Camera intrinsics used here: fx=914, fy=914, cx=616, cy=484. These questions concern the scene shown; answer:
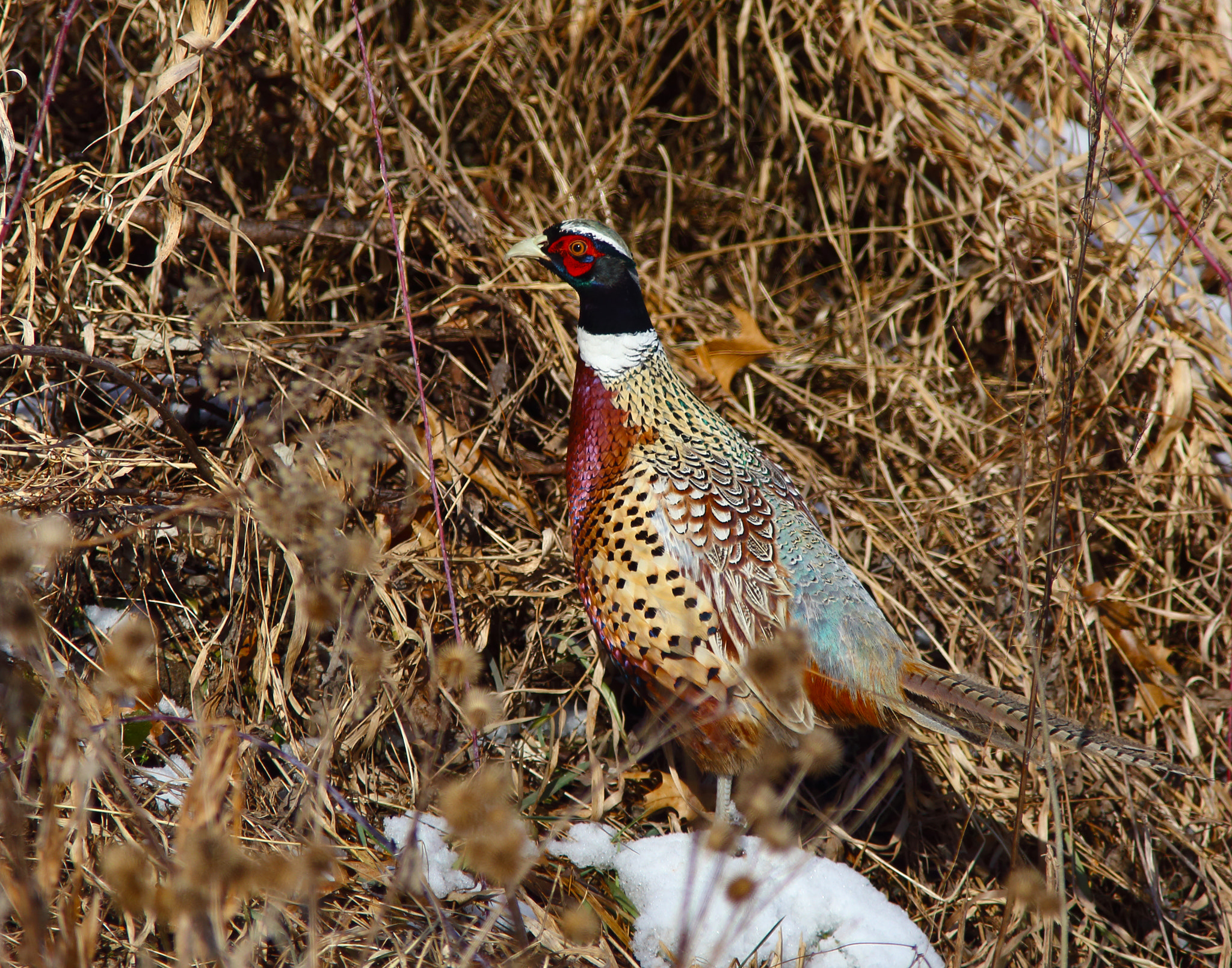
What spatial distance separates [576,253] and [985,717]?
175cm

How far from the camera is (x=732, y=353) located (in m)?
3.47

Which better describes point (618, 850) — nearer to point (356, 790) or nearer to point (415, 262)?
point (356, 790)

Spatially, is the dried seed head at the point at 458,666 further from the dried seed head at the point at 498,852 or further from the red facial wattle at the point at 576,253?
the red facial wattle at the point at 576,253

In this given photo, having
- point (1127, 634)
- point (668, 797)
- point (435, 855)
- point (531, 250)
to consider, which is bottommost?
point (668, 797)

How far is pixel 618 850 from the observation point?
2523 mm

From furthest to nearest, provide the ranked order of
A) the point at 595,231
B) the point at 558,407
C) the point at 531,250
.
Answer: the point at 558,407 < the point at 531,250 < the point at 595,231

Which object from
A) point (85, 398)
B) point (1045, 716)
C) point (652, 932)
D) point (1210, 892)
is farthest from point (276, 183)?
point (1210, 892)

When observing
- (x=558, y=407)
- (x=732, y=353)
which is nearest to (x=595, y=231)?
(x=558, y=407)

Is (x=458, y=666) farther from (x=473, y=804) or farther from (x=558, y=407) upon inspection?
(x=558, y=407)

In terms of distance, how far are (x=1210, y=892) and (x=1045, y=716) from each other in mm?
1554

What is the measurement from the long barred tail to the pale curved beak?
1653 mm

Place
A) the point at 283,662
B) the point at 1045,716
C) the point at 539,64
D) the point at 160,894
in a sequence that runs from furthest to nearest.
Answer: the point at 539,64, the point at 283,662, the point at 1045,716, the point at 160,894

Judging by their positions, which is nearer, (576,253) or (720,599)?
(720,599)

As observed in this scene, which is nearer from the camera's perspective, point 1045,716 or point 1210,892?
point 1045,716
